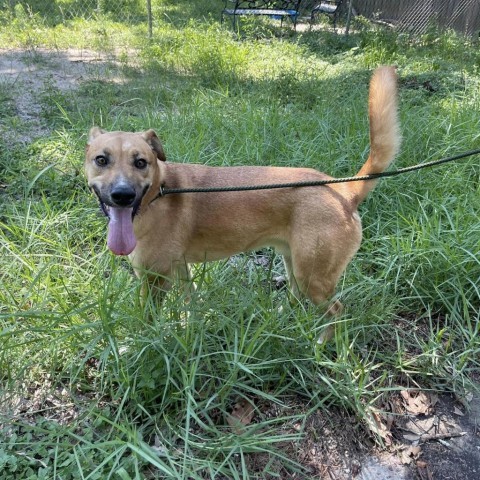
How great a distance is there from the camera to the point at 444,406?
2432mm

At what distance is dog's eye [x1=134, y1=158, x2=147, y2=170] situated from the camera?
7.84 feet

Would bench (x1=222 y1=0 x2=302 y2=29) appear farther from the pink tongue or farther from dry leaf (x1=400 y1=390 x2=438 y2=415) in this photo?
dry leaf (x1=400 y1=390 x2=438 y2=415)

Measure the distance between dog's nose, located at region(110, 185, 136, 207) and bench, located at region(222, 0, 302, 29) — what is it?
9.23m

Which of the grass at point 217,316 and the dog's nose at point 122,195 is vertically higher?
the dog's nose at point 122,195

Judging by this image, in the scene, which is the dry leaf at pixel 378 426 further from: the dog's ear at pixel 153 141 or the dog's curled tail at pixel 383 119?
the dog's ear at pixel 153 141

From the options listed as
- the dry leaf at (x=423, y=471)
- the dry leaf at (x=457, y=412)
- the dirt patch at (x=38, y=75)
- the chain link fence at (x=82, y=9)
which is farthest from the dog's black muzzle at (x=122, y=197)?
the chain link fence at (x=82, y=9)

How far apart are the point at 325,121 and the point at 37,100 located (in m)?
3.61

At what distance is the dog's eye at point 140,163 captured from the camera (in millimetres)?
2391

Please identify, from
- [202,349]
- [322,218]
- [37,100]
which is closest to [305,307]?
[322,218]

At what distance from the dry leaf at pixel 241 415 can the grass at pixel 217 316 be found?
2 cm

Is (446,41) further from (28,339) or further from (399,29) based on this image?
(28,339)

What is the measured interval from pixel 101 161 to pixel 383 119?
62.1 inches

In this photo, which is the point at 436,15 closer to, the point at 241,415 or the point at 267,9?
the point at 267,9

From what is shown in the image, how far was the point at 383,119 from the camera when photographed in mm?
2449
